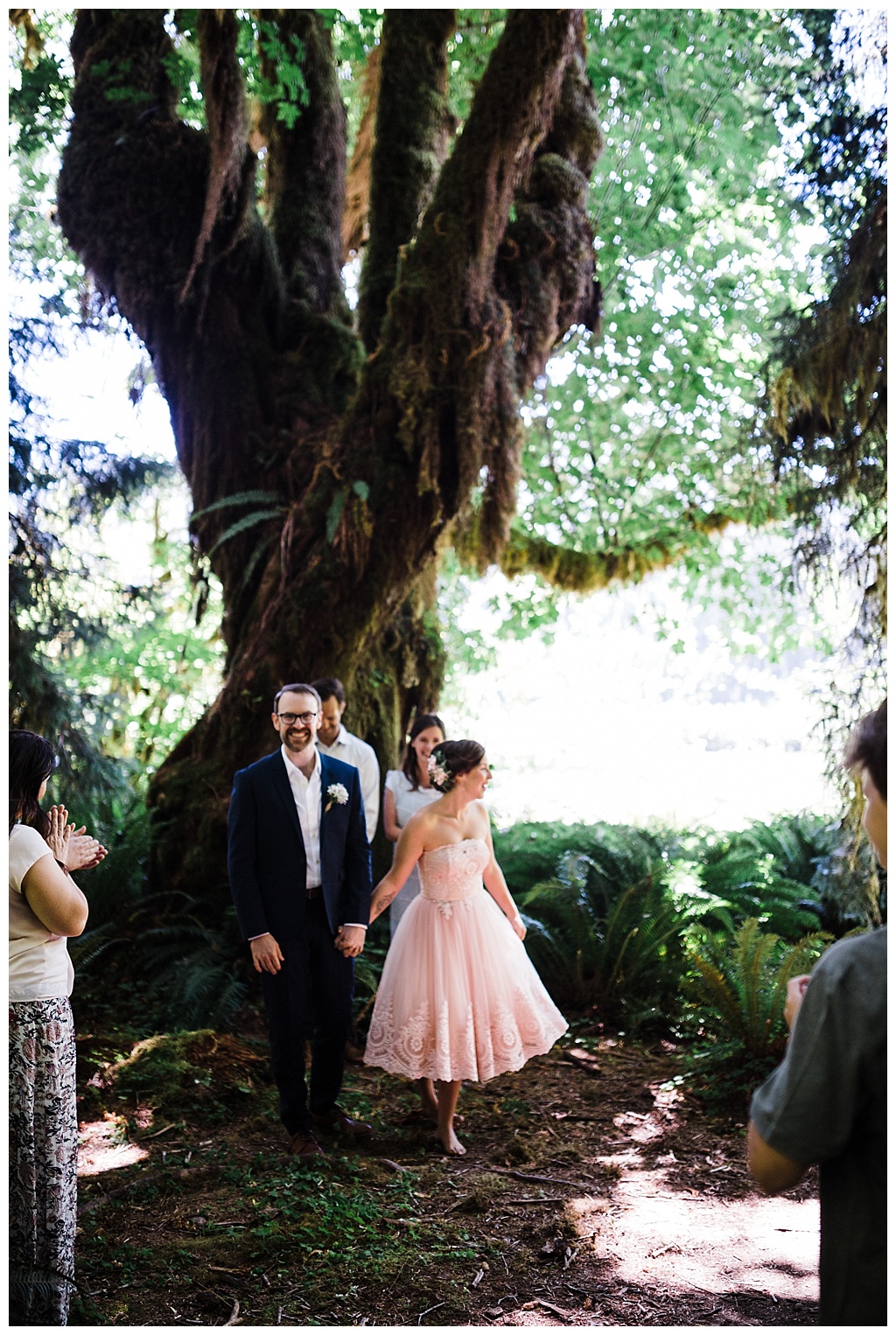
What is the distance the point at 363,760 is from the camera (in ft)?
21.5

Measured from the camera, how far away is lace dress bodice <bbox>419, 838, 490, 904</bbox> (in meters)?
5.09

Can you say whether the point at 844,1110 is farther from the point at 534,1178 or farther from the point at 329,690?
the point at 329,690

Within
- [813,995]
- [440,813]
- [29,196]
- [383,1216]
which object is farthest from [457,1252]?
[29,196]

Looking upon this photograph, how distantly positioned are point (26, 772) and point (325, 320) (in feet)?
20.3

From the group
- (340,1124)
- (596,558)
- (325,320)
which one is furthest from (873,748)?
(596,558)

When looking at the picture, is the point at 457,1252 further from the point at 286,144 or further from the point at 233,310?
the point at 286,144

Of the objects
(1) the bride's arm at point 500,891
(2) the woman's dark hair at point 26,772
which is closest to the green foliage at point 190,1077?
(1) the bride's arm at point 500,891

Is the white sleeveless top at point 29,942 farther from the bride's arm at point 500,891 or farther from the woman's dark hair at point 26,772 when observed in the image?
the bride's arm at point 500,891

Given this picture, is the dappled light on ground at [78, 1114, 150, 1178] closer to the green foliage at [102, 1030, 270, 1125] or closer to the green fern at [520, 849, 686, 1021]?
the green foliage at [102, 1030, 270, 1125]

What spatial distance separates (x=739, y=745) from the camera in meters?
27.5

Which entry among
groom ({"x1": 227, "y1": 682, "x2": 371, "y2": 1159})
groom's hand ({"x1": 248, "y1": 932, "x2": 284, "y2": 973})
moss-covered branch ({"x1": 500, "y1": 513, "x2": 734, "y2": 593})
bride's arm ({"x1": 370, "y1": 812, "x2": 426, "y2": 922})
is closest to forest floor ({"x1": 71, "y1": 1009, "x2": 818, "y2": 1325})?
groom ({"x1": 227, "y1": 682, "x2": 371, "y2": 1159})

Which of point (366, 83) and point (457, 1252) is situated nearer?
point (457, 1252)

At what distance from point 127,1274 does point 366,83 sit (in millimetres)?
9675

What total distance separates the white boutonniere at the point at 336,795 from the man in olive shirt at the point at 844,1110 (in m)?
3.29
